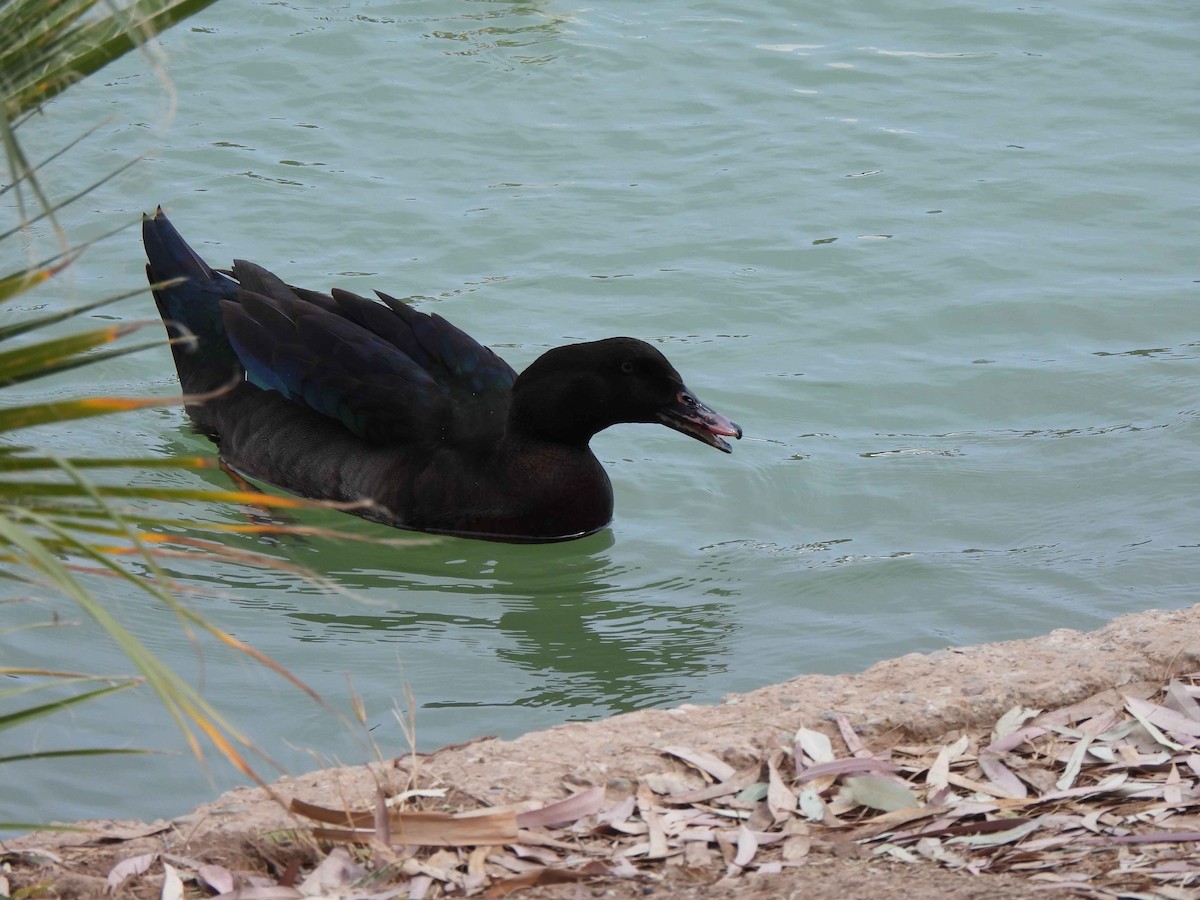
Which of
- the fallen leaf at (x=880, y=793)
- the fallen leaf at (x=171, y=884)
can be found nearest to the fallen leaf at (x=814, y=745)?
the fallen leaf at (x=880, y=793)

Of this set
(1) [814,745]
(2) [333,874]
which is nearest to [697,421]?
(1) [814,745]

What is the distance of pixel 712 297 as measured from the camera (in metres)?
8.16

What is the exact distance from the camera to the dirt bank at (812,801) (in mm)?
3115

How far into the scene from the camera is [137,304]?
8680 mm

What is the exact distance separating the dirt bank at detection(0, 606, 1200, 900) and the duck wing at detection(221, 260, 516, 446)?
2744mm

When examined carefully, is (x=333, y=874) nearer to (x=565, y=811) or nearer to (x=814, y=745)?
(x=565, y=811)

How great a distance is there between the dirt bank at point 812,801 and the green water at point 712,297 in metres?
0.96

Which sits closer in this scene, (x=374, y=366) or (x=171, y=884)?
(x=171, y=884)

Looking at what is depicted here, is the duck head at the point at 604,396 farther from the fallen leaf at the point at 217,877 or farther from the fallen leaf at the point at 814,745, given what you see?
the fallen leaf at the point at 217,877

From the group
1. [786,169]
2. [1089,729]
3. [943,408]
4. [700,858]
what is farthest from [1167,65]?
[700,858]

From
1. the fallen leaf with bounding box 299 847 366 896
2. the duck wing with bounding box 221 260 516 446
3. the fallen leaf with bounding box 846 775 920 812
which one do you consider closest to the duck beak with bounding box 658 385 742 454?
the duck wing with bounding box 221 260 516 446

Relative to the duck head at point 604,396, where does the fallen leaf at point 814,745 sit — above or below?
below

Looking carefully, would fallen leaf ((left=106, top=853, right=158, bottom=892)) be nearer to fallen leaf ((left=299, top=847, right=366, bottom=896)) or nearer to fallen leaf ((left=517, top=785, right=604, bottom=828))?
fallen leaf ((left=299, top=847, right=366, bottom=896))

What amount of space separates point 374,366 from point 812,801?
3700 millimetres
